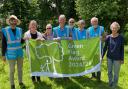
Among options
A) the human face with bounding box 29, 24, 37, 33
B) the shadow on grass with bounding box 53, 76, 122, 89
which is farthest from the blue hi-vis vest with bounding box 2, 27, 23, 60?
the shadow on grass with bounding box 53, 76, 122, 89

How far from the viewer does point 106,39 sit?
33.6 ft

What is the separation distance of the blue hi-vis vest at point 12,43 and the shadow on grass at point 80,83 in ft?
5.82

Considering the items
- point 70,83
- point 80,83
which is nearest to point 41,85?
point 70,83

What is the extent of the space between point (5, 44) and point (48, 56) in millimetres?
1402

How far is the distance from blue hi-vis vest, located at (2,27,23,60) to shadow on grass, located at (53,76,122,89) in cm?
177

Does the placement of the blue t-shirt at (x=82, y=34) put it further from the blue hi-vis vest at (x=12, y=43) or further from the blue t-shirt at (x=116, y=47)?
the blue hi-vis vest at (x=12, y=43)

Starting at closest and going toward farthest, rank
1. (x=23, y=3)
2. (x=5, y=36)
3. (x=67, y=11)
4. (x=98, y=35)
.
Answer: (x=5, y=36) → (x=98, y=35) → (x=23, y=3) → (x=67, y=11)

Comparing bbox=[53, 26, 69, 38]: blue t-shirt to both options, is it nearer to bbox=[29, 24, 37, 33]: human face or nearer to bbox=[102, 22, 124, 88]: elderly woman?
bbox=[29, 24, 37, 33]: human face

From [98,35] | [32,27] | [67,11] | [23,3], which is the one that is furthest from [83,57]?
[67,11]

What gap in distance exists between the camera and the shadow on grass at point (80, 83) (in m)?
10.8

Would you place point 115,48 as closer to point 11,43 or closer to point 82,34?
point 82,34

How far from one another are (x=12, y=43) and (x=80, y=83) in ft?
8.37

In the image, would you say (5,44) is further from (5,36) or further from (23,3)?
(23,3)

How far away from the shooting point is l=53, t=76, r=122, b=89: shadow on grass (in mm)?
10789
